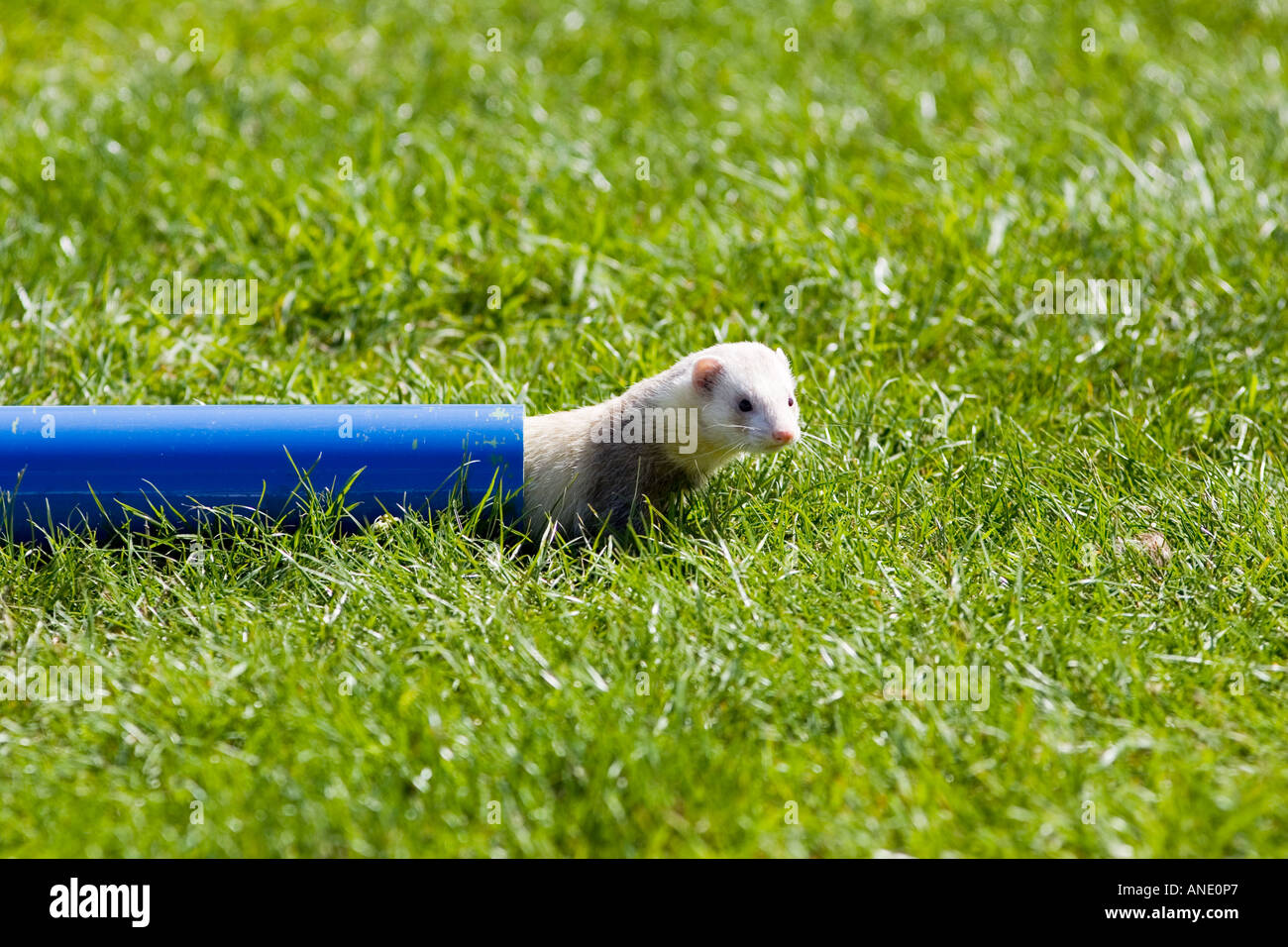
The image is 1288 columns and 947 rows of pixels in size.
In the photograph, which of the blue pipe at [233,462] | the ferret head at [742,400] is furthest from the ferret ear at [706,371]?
the blue pipe at [233,462]

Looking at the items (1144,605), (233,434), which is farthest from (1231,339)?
(233,434)

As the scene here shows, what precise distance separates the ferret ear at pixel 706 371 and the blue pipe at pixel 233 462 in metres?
0.57

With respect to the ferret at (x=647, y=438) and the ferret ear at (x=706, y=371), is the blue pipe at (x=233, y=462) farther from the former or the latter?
the ferret ear at (x=706, y=371)

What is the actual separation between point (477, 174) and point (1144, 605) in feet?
12.3

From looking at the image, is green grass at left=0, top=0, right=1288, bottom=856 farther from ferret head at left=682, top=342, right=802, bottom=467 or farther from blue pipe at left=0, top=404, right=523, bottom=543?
ferret head at left=682, top=342, right=802, bottom=467

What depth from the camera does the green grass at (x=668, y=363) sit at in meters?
3.01

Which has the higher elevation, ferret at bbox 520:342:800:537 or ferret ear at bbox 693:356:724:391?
ferret ear at bbox 693:356:724:391

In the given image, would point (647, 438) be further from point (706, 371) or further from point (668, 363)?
point (668, 363)

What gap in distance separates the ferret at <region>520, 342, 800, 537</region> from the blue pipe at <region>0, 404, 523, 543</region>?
144mm

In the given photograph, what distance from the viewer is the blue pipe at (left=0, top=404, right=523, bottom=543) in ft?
12.9

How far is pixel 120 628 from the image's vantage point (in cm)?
375

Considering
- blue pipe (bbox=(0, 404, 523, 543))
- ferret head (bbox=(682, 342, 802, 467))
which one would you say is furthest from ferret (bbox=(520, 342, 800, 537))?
blue pipe (bbox=(0, 404, 523, 543))

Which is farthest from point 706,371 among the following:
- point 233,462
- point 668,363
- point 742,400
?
point 233,462

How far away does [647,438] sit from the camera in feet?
13.6
